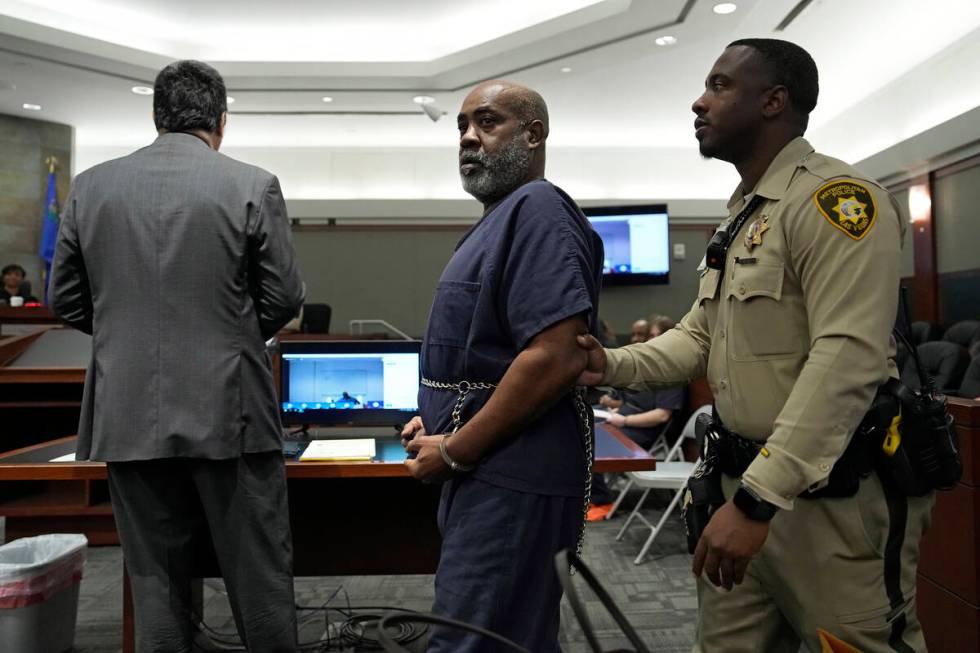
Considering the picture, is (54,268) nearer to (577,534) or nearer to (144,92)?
(577,534)

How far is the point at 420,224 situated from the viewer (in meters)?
8.59

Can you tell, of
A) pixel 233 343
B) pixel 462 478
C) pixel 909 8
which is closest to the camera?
pixel 462 478

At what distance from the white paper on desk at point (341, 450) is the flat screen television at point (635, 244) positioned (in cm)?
546

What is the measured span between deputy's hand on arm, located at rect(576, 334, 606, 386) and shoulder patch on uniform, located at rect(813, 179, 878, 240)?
41 centimetres

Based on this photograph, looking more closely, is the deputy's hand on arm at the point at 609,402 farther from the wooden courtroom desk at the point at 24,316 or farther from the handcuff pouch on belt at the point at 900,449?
the handcuff pouch on belt at the point at 900,449

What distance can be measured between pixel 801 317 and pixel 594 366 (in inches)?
13.6

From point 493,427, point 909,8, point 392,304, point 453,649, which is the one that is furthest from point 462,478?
point 392,304

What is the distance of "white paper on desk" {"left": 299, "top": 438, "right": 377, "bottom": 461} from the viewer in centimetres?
207

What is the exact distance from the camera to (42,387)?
139 inches

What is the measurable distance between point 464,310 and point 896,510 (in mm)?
730

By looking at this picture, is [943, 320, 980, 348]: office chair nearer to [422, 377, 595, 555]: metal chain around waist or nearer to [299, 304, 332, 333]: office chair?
[422, 377, 595, 555]: metal chain around waist

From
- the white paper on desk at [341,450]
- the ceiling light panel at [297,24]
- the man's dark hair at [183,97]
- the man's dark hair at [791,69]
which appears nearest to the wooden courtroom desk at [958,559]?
the man's dark hair at [791,69]

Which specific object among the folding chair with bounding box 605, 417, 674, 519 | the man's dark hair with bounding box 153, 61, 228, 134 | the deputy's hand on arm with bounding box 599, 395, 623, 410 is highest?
the man's dark hair with bounding box 153, 61, 228, 134

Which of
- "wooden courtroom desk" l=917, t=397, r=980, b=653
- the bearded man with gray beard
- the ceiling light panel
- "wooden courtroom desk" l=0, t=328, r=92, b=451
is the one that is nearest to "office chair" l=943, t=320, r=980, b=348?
the ceiling light panel
